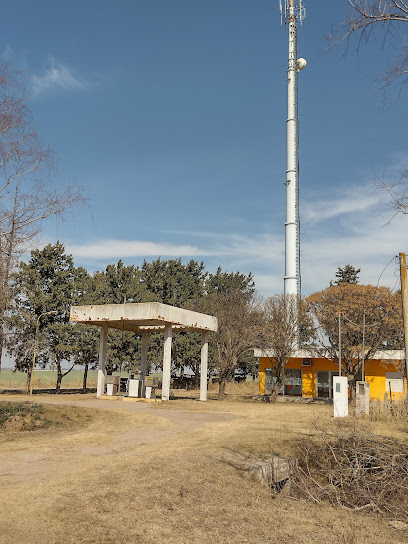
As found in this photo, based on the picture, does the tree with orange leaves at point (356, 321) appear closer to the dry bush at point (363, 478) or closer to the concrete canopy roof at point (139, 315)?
the concrete canopy roof at point (139, 315)

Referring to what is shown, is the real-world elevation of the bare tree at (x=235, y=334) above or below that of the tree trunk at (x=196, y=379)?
above

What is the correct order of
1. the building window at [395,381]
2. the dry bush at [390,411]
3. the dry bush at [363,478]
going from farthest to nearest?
the building window at [395,381] → the dry bush at [390,411] → the dry bush at [363,478]

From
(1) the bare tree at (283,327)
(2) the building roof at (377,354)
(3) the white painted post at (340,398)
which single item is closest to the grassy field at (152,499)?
(3) the white painted post at (340,398)

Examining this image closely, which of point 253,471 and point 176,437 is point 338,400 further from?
point 253,471

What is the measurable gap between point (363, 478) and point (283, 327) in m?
25.3

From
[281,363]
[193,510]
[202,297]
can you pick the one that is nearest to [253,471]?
[193,510]

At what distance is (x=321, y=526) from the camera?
7.14 m

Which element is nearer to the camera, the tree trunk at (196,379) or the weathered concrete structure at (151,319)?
the weathered concrete structure at (151,319)

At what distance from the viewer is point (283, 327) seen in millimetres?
34531

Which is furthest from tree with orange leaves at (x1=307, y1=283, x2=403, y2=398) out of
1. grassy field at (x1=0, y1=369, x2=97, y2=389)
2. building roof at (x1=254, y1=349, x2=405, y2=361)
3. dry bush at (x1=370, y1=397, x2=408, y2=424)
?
grassy field at (x1=0, y1=369, x2=97, y2=389)

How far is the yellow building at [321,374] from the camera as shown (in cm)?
3681

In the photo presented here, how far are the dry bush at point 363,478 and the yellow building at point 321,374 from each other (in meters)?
25.7

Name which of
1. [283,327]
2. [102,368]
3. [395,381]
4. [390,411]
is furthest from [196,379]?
[390,411]

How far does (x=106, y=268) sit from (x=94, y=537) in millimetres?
43172
